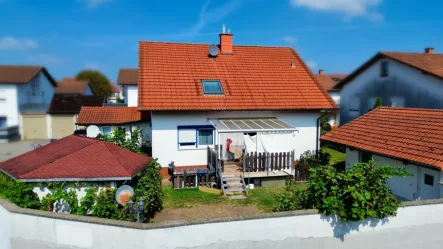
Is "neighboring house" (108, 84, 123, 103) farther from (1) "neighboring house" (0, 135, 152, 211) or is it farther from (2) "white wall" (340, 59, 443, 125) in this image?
(1) "neighboring house" (0, 135, 152, 211)

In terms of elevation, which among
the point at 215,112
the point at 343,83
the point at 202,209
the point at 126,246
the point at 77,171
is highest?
the point at 343,83

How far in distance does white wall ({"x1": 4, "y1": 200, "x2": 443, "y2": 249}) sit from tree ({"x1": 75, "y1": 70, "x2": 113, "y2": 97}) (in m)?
71.2

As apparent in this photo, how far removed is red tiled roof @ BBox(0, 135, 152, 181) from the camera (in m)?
9.78

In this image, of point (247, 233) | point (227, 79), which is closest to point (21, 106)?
point (227, 79)

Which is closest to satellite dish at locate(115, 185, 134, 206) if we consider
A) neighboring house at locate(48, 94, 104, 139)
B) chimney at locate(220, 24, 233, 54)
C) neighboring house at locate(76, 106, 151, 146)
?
neighboring house at locate(76, 106, 151, 146)

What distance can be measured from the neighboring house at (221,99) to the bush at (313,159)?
494 millimetres

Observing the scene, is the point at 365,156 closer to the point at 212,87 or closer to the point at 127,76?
the point at 212,87

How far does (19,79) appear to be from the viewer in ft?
113

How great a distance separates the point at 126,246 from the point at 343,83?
95.4ft

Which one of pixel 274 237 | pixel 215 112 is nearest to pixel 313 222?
pixel 274 237

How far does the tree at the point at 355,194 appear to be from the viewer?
24.1 feet

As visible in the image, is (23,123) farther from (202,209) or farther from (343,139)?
(343,139)

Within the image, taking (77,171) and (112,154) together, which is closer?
(77,171)

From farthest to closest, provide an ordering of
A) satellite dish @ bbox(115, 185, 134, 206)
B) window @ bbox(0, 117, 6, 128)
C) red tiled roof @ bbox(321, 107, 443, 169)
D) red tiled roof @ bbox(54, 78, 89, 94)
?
red tiled roof @ bbox(54, 78, 89, 94) → window @ bbox(0, 117, 6, 128) → red tiled roof @ bbox(321, 107, 443, 169) → satellite dish @ bbox(115, 185, 134, 206)
